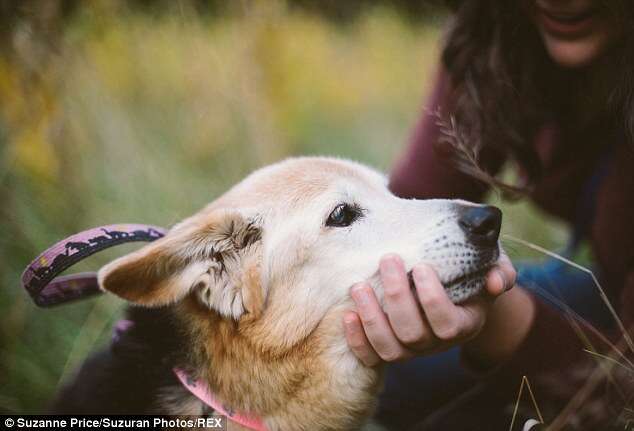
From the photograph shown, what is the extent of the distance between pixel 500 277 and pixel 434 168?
3.75ft

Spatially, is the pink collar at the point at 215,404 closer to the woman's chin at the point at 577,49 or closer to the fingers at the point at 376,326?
the fingers at the point at 376,326

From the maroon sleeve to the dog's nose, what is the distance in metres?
0.97

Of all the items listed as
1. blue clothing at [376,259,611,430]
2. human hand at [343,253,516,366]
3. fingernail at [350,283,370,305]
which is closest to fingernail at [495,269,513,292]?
human hand at [343,253,516,366]

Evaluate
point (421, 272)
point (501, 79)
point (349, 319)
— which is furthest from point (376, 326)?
point (501, 79)

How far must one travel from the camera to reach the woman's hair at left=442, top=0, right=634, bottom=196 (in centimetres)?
220

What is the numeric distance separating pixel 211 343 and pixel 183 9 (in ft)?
7.13

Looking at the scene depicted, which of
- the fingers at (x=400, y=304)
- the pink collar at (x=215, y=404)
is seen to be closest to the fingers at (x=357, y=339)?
the fingers at (x=400, y=304)

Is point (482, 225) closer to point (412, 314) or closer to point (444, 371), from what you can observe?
point (412, 314)

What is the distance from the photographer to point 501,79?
218 cm

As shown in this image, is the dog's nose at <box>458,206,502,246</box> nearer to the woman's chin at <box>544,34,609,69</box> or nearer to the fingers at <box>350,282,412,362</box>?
the fingers at <box>350,282,412,362</box>

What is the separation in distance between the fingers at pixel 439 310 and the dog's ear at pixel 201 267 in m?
0.50

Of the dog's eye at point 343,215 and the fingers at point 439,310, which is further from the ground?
the dog's eye at point 343,215

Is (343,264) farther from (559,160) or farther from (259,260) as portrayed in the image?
(559,160)

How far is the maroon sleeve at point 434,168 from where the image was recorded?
2521mm
